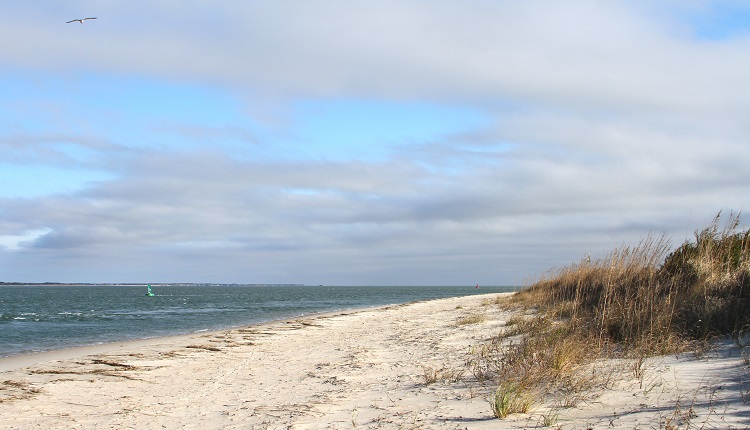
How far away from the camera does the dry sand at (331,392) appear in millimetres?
5441

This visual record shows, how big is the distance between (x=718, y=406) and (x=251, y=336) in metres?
15.2

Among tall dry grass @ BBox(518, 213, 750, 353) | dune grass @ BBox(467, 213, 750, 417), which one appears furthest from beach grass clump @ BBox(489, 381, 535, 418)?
tall dry grass @ BBox(518, 213, 750, 353)

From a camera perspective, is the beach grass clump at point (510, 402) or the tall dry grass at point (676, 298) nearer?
the beach grass clump at point (510, 402)

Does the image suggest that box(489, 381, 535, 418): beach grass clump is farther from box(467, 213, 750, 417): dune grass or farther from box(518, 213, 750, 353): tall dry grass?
box(518, 213, 750, 353): tall dry grass

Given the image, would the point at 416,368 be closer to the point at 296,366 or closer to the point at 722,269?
the point at 296,366

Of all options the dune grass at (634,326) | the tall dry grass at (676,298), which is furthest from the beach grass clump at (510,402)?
the tall dry grass at (676,298)

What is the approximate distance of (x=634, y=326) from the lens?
8508 mm

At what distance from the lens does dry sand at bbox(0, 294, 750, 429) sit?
544 centimetres

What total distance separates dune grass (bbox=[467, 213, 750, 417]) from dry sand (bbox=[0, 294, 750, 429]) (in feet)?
0.93

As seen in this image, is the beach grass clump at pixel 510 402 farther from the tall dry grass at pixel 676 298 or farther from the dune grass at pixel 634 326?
the tall dry grass at pixel 676 298

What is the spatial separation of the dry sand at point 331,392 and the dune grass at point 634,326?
0.93ft

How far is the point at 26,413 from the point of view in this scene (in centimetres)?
791

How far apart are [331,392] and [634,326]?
447cm

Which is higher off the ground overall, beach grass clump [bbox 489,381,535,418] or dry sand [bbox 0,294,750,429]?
beach grass clump [bbox 489,381,535,418]
